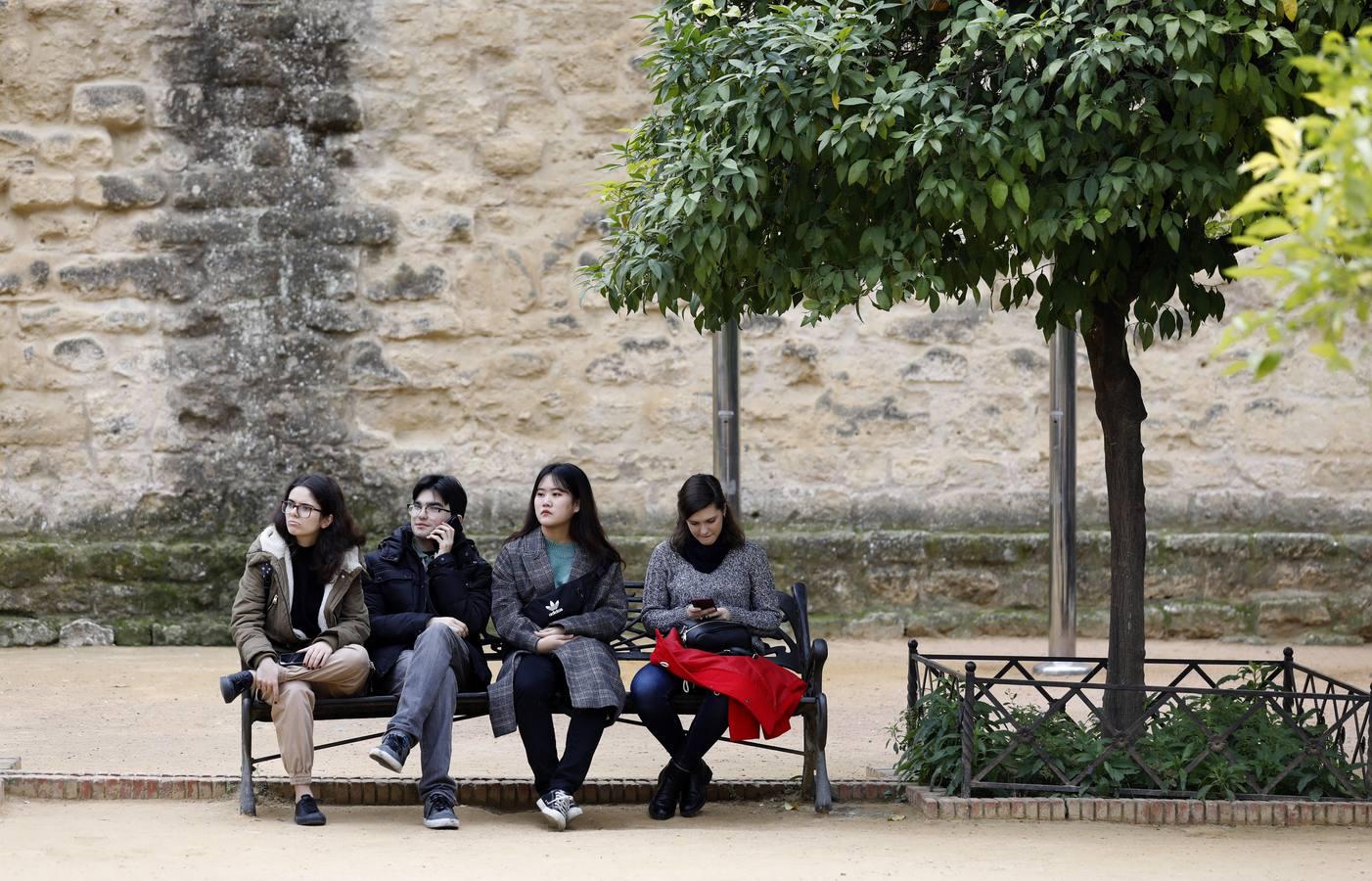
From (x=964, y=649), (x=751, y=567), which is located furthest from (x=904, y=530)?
(x=751, y=567)

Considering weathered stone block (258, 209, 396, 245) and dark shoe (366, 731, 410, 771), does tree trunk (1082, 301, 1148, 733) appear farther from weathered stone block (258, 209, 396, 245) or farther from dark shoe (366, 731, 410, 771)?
weathered stone block (258, 209, 396, 245)

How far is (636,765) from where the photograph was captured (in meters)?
6.15

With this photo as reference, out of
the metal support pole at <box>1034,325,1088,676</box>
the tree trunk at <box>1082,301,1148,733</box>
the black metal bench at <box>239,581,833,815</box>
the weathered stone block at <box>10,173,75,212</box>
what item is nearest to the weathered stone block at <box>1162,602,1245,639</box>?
the metal support pole at <box>1034,325,1088,676</box>

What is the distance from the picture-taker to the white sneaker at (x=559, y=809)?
16.5ft

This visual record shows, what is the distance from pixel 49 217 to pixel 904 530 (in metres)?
5.07

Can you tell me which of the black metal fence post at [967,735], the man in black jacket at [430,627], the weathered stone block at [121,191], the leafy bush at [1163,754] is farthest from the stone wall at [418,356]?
the black metal fence post at [967,735]

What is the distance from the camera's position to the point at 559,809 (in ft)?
16.6

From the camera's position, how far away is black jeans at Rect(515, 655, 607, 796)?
5.20 metres

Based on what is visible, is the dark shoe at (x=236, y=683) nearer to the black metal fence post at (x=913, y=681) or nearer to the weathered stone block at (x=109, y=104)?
the black metal fence post at (x=913, y=681)

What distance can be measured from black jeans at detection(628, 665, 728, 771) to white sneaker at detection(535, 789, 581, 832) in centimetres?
40

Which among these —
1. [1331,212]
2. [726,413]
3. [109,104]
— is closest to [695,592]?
[726,413]

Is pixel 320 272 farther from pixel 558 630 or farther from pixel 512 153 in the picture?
pixel 558 630

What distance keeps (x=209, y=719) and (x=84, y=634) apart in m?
2.47

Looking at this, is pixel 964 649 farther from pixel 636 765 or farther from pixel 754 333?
pixel 636 765
